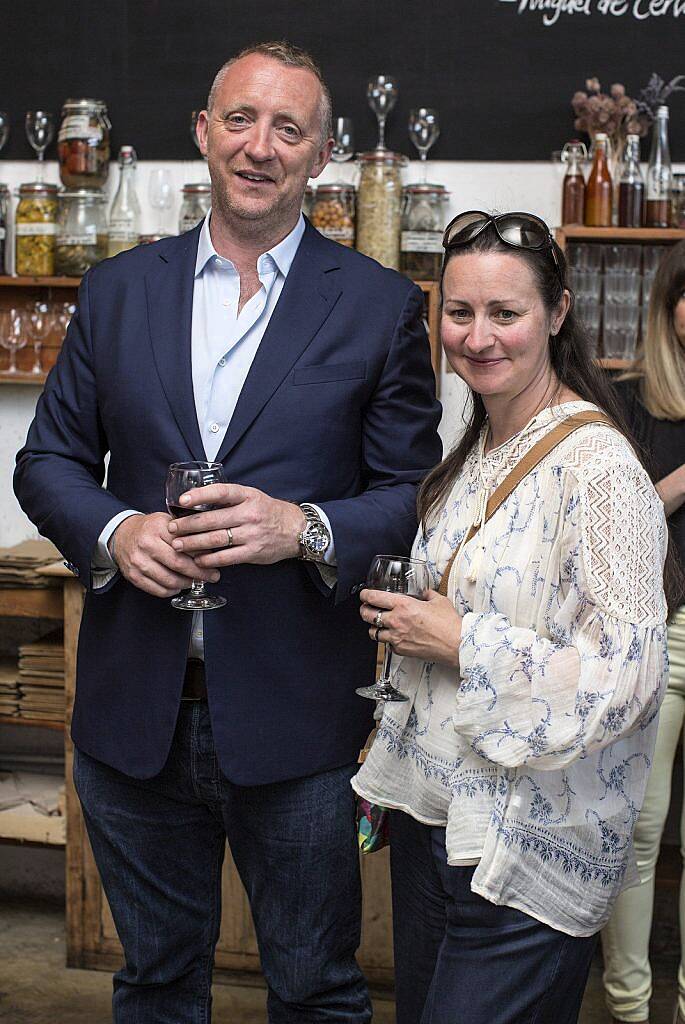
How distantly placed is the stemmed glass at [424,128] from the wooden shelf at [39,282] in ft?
3.34

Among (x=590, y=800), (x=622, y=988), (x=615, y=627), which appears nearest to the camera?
(x=615, y=627)

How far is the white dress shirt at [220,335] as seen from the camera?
1822 mm

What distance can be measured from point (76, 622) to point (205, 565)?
54.9 inches

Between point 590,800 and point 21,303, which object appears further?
point 21,303

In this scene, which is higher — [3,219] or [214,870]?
[3,219]

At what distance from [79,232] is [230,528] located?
191cm

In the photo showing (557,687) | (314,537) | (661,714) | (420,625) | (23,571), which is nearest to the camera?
(557,687)

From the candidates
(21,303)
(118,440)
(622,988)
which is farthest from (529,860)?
(21,303)

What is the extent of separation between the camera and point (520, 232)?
5.04ft

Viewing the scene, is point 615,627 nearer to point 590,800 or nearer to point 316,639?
point 590,800

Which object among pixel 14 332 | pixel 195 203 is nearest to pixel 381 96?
pixel 195 203

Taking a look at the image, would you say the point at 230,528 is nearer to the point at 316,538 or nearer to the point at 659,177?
the point at 316,538

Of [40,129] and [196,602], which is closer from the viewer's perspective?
[196,602]

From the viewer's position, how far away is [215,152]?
1.84 meters
